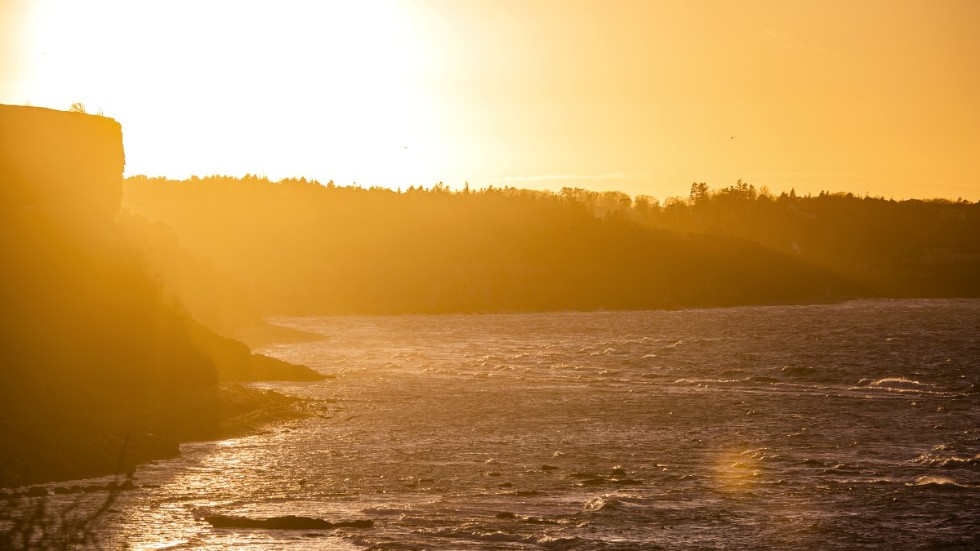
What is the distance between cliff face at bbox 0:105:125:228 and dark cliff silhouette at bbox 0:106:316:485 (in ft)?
0.15

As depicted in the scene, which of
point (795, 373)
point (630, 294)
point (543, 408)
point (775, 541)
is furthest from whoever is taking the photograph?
point (630, 294)

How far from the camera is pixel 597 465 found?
90.8 ft

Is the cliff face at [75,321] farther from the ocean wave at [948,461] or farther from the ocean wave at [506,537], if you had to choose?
the ocean wave at [948,461]

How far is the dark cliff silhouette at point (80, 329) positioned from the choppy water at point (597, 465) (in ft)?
7.55

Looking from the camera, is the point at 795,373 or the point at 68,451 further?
the point at 795,373

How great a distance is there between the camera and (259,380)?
4691 cm

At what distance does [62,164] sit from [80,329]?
8.70 meters

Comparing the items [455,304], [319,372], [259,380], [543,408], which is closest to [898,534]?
[543,408]

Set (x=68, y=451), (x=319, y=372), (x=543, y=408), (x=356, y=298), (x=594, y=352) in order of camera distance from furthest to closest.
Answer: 1. (x=356, y=298)
2. (x=594, y=352)
3. (x=319, y=372)
4. (x=543, y=408)
5. (x=68, y=451)

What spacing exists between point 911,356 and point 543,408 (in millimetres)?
37176

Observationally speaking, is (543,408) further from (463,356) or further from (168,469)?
(463,356)

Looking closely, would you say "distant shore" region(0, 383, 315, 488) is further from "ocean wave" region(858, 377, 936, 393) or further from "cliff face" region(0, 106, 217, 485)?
"ocean wave" region(858, 377, 936, 393)

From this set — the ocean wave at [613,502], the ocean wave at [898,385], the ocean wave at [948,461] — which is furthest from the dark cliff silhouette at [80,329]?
the ocean wave at [898,385]

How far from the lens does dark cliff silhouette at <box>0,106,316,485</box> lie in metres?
26.5
